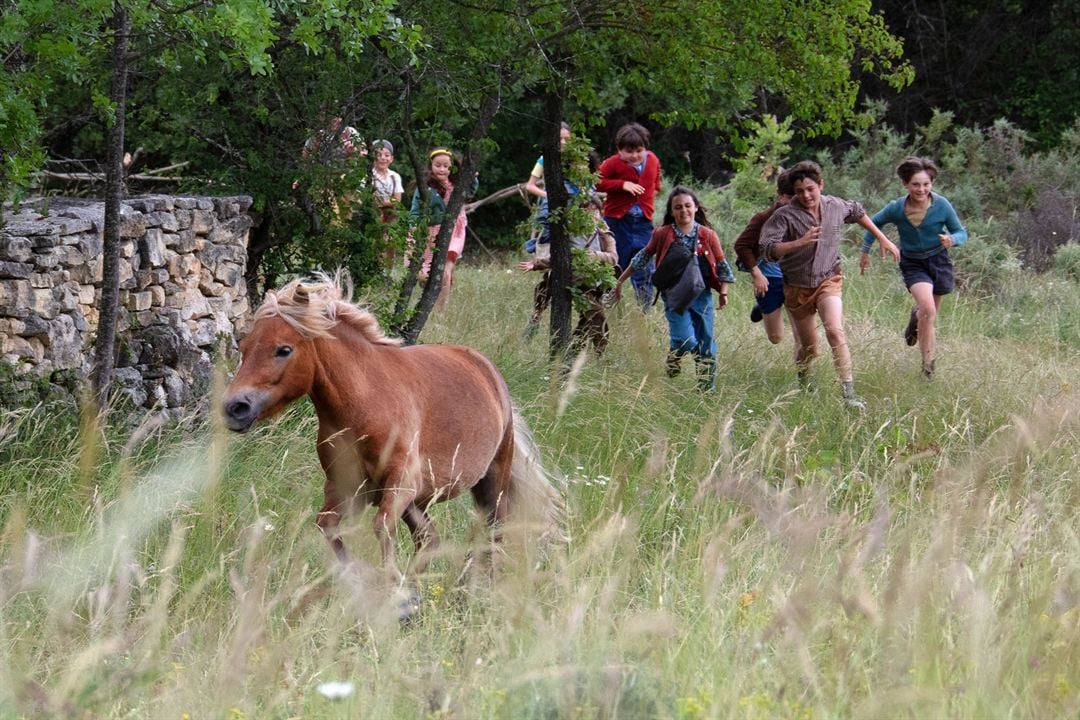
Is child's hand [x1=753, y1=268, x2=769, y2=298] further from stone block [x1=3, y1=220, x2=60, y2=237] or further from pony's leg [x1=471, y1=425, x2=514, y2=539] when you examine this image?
stone block [x1=3, y1=220, x2=60, y2=237]

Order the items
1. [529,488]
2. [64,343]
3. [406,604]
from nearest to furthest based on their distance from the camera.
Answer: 1. [406,604]
2. [529,488]
3. [64,343]

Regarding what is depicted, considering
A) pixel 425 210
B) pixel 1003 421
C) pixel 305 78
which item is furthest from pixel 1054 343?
pixel 305 78

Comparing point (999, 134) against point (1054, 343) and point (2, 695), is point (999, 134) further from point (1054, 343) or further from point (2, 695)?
point (2, 695)

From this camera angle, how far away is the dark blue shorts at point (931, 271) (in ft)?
36.0

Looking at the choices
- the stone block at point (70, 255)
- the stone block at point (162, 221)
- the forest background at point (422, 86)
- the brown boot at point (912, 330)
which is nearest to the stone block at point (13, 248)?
the stone block at point (70, 255)

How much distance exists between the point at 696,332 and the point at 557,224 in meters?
1.41

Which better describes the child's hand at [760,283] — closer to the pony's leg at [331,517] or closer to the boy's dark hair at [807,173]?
the boy's dark hair at [807,173]

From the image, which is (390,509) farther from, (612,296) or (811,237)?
(612,296)

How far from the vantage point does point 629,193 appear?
39.4 feet

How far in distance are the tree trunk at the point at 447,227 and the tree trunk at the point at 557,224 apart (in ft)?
2.38

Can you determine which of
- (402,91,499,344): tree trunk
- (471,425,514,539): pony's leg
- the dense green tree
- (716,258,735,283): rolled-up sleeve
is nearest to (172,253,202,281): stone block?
(402,91,499,344): tree trunk

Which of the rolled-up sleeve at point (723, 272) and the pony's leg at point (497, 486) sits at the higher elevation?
the rolled-up sleeve at point (723, 272)

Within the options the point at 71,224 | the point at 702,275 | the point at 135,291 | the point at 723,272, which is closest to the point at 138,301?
the point at 135,291

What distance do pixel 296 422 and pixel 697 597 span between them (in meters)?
4.12
